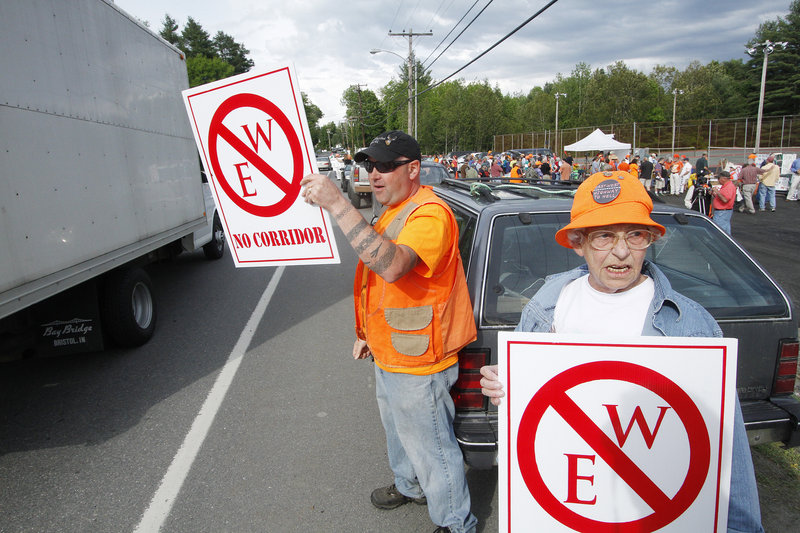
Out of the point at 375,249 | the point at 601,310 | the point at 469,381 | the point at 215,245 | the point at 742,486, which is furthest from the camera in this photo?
the point at 215,245

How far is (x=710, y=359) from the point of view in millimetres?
1317

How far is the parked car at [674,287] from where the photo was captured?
2.66 m

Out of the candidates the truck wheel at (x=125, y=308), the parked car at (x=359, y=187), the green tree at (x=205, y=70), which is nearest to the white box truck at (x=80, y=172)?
the truck wheel at (x=125, y=308)

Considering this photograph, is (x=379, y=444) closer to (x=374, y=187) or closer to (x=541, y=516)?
(x=374, y=187)

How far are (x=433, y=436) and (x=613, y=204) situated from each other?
4.30 feet

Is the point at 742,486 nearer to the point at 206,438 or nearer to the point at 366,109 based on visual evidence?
the point at 206,438

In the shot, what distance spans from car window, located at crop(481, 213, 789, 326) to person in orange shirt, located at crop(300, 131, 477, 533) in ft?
1.87

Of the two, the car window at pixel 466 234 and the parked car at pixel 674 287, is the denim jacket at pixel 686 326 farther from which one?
the car window at pixel 466 234

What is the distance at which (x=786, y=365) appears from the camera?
2697 mm

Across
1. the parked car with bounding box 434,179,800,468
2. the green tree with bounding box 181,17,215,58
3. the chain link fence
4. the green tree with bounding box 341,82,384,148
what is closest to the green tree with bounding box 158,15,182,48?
the green tree with bounding box 181,17,215,58

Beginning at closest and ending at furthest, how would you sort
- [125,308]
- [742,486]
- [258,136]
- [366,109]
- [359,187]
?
[742,486], [258,136], [125,308], [359,187], [366,109]

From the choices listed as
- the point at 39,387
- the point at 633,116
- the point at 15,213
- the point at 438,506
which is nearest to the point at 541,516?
the point at 438,506

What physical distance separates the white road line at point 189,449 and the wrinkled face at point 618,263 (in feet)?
8.54

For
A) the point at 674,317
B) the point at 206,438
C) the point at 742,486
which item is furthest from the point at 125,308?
the point at 742,486
